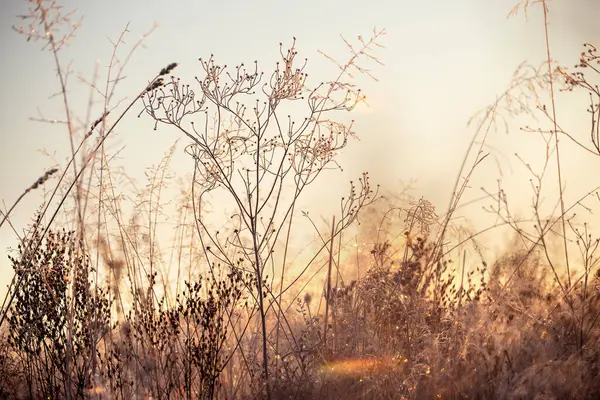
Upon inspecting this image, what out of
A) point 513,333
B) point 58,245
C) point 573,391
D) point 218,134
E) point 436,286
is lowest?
point 573,391

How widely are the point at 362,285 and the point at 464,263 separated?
1.22 meters

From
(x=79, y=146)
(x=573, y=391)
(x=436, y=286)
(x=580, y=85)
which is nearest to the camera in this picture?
(x=573, y=391)

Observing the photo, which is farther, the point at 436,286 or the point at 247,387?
the point at 436,286

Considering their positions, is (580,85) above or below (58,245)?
above

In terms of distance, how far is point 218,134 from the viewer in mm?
4301

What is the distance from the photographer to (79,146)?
429 centimetres

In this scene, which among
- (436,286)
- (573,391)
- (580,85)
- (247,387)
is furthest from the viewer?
(436,286)

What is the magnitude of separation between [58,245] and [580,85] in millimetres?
3942

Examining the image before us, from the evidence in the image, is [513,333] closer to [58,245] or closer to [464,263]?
[464,263]

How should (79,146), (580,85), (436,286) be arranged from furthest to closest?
1. (436,286)
2. (580,85)
3. (79,146)

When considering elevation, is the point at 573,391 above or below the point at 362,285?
below

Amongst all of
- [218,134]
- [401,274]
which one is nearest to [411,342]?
[401,274]

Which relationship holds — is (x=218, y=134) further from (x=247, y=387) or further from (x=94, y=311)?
(x=247, y=387)

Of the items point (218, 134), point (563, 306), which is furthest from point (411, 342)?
point (218, 134)
